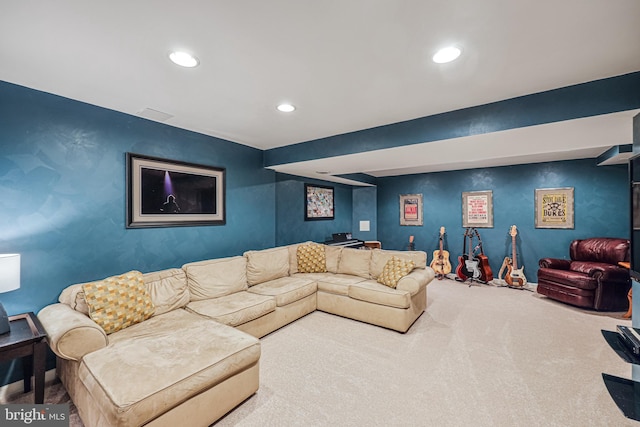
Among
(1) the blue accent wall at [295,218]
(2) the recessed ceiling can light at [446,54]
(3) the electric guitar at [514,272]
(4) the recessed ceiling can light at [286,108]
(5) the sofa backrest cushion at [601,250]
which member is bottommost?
(3) the electric guitar at [514,272]

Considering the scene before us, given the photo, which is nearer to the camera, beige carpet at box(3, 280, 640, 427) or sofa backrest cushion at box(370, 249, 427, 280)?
beige carpet at box(3, 280, 640, 427)

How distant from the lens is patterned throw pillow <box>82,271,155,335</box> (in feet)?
6.92

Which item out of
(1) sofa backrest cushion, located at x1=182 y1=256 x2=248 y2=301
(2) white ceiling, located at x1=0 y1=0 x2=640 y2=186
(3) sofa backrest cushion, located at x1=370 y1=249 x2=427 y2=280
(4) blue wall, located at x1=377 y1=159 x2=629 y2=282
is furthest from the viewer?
(4) blue wall, located at x1=377 y1=159 x2=629 y2=282

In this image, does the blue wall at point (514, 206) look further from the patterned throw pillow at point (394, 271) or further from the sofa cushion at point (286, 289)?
the sofa cushion at point (286, 289)

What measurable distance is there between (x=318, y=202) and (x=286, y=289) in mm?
2654

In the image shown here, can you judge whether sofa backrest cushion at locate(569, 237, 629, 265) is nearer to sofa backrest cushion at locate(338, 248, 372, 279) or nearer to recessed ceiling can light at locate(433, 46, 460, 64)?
sofa backrest cushion at locate(338, 248, 372, 279)

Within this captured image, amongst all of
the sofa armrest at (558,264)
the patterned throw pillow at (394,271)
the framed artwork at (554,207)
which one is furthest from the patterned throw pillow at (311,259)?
the framed artwork at (554,207)

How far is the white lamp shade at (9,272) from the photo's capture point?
1.78m

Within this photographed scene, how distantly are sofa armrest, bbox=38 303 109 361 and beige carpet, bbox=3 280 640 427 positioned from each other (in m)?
0.48

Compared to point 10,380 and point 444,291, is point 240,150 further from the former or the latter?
point 444,291

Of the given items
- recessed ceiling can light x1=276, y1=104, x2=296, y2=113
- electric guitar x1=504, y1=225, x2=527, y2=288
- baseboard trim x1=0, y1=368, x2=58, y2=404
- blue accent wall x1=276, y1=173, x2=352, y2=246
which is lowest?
baseboard trim x1=0, y1=368, x2=58, y2=404

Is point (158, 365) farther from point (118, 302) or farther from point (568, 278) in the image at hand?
point (568, 278)

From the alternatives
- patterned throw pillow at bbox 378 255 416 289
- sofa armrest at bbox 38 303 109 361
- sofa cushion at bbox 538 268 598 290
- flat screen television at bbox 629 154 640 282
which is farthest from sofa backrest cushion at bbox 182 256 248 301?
sofa cushion at bbox 538 268 598 290

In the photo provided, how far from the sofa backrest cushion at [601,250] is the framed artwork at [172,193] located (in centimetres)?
565
